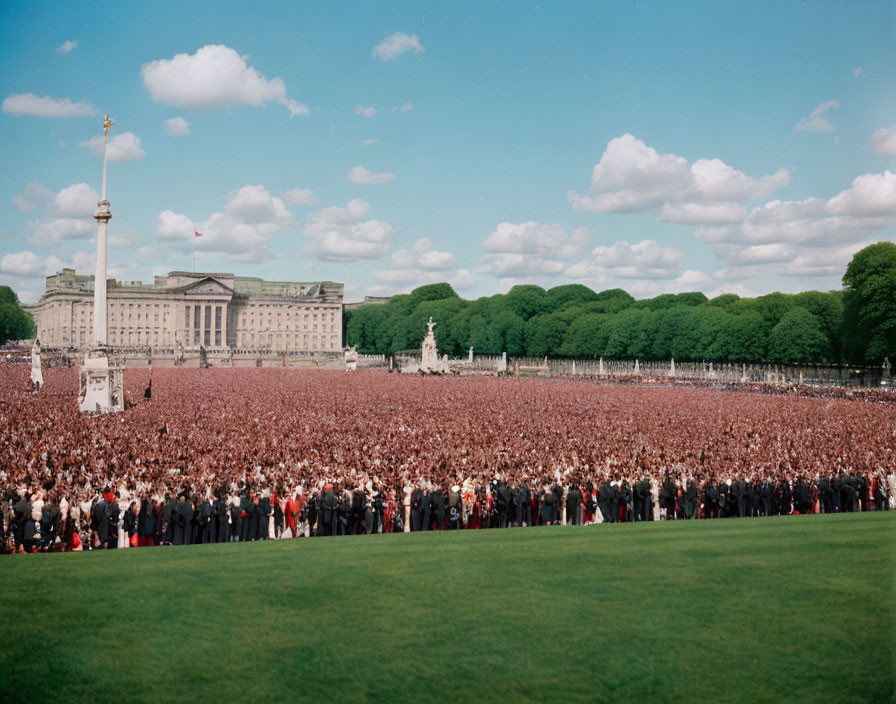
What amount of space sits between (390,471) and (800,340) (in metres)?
71.7

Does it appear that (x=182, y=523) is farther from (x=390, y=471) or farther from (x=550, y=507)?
(x=550, y=507)

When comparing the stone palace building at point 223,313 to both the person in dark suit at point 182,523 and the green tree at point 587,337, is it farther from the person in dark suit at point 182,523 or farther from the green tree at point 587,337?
the person in dark suit at point 182,523

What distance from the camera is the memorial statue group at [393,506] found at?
46.2ft

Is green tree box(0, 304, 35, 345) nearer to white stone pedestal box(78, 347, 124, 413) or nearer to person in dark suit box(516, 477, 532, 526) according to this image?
white stone pedestal box(78, 347, 124, 413)

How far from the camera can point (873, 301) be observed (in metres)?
58.1

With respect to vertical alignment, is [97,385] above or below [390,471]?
above

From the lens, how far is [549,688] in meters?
8.22

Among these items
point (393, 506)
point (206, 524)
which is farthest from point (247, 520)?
point (393, 506)

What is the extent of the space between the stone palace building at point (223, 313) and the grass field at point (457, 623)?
106 meters

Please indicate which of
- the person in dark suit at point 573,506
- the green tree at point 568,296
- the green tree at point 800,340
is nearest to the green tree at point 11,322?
the person in dark suit at point 573,506

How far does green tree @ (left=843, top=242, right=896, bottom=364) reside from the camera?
5644 cm

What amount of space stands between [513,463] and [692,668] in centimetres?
1234

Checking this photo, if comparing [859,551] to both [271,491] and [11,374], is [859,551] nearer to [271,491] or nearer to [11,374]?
[271,491]

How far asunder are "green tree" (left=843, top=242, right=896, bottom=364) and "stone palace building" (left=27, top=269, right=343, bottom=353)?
3458 inches
